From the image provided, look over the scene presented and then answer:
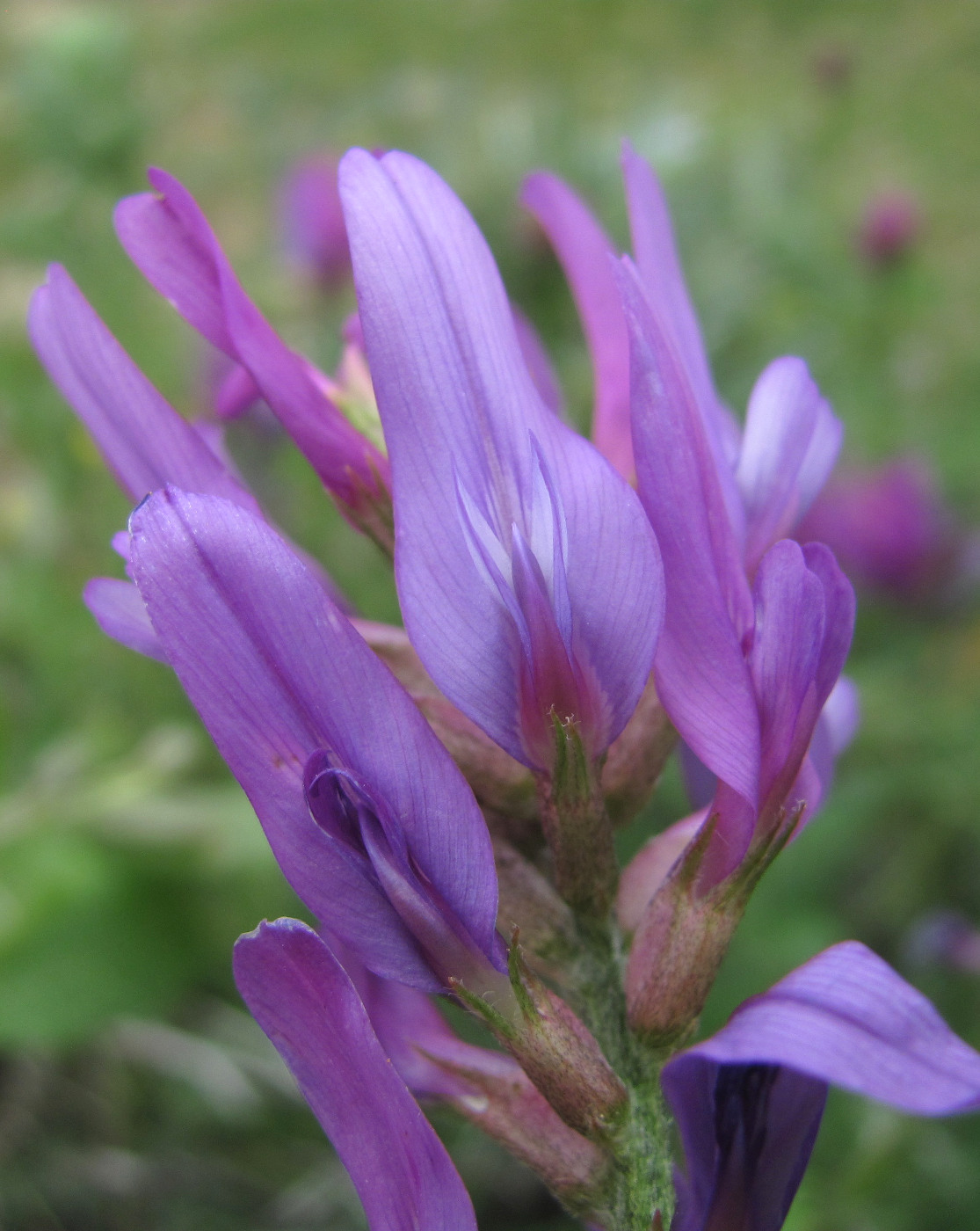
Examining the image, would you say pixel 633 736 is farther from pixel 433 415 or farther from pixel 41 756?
pixel 41 756

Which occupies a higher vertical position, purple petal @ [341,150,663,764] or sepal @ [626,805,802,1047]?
purple petal @ [341,150,663,764]

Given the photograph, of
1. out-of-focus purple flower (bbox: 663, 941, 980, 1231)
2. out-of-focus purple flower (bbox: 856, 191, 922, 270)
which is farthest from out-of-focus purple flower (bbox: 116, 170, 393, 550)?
out-of-focus purple flower (bbox: 856, 191, 922, 270)

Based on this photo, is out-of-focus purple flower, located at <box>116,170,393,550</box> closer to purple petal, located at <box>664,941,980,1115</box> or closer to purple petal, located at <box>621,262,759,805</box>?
purple petal, located at <box>621,262,759,805</box>

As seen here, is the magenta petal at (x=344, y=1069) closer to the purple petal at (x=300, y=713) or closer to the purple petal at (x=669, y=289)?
the purple petal at (x=300, y=713)

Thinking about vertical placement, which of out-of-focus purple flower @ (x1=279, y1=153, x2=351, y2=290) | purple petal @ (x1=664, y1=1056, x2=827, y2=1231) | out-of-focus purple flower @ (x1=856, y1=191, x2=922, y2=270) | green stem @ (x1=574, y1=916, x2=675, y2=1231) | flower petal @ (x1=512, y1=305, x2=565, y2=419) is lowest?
purple petal @ (x1=664, y1=1056, x2=827, y2=1231)

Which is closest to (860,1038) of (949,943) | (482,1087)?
(482,1087)

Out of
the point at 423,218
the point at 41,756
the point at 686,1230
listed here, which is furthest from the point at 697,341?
the point at 41,756

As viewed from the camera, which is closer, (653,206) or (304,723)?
(304,723)

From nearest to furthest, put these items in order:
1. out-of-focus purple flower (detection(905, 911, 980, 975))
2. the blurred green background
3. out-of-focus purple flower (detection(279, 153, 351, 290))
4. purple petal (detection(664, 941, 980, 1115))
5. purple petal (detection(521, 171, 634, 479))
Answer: purple petal (detection(664, 941, 980, 1115))
purple petal (detection(521, 171, 634, 479))
out-of-focus purple flower (detection(905, 911, 980, 975))
the blurred green background
out-of-focus purple flower (detection(279, 153, 351, 290))
